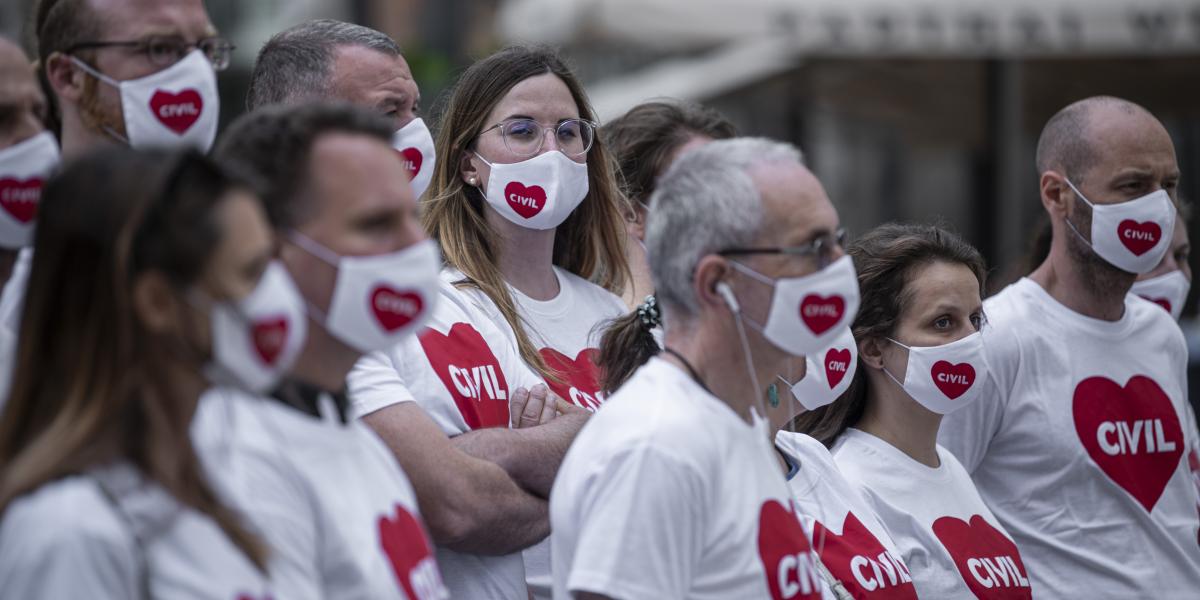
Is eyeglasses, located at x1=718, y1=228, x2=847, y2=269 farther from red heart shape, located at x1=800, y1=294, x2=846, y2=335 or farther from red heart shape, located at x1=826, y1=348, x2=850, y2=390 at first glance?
red heart shape, located at x1=826, y1=348, x2=850, y2=390

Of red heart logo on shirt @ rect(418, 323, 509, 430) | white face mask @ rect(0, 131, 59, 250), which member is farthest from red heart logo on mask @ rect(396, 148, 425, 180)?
white face mask @ rect(0, 131, 59, 250)

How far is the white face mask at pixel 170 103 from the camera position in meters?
3.29

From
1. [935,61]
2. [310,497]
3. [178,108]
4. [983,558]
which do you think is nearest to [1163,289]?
[983,558]

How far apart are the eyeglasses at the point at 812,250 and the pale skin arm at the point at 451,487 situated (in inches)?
32.8

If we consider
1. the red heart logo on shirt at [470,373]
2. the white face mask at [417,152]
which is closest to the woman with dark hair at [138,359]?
the red heart logo on shirt at [470,373]

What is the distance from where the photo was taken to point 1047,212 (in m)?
5.36

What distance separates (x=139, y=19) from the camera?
3.32 metres

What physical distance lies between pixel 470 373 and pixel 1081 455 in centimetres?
217

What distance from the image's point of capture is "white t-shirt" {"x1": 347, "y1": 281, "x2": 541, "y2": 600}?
3.47m

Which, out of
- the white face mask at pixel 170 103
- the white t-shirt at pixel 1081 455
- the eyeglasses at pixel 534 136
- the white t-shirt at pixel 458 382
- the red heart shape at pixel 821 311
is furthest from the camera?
the white t-shirt at pixel 1081 455

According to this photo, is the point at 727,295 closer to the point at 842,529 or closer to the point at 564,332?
the point at 842,529

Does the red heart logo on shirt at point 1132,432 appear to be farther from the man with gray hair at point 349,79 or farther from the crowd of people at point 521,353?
the man with gray hair at point 349,79

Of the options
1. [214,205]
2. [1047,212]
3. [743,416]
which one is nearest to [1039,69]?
[1047,212]

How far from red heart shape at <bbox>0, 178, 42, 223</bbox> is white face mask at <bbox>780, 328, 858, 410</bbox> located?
1968 mm
